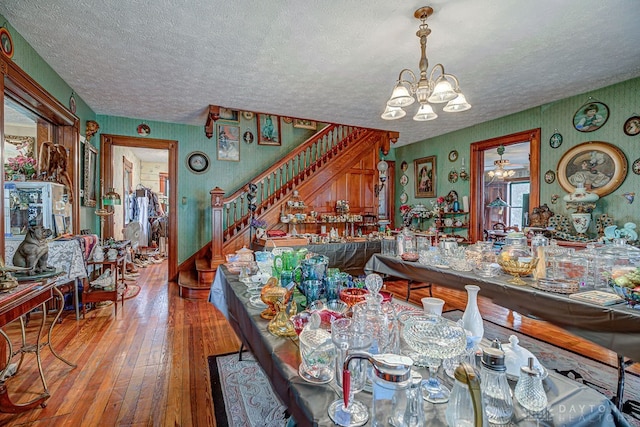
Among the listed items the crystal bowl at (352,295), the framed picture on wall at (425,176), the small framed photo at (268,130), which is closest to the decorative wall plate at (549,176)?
the framed picture on wall at (425,176)

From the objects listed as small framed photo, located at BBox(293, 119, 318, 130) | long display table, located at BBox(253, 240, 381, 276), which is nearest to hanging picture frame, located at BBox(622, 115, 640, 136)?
long display table, located at BBox(253, 240, 381, 276)

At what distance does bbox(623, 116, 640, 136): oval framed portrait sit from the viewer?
3.80 metres

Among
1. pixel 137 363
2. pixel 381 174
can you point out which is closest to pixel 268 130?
pixel 381 174

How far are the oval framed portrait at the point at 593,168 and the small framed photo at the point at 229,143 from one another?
222 inches

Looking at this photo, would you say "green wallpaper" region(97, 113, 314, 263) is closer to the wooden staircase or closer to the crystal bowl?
the wooden staircase

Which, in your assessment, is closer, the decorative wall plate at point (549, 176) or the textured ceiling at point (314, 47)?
the textured ceiling at point (314, 47)

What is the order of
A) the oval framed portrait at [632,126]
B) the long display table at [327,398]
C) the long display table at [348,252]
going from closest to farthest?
the long display table at [327,398] < the oval framed portrait at [632,126] < the long display table at [348,252]

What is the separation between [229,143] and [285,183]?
1404 mm

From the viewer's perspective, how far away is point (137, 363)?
8.41ft

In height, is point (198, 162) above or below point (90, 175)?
above

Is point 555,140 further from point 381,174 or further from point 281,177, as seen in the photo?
point 281,177

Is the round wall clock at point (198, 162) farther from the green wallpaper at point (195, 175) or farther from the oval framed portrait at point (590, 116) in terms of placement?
the oval framed portrait at point (590, 116)

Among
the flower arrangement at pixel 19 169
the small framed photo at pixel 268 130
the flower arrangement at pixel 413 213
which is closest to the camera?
the flower arrangement at pixel 19 169

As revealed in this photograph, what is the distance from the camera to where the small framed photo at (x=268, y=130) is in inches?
259
